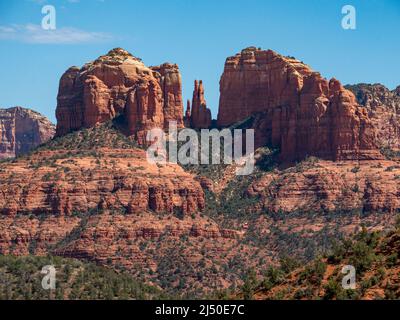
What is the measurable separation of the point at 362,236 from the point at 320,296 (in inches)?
578

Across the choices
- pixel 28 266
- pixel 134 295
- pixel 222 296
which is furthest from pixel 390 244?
pixel 28 266

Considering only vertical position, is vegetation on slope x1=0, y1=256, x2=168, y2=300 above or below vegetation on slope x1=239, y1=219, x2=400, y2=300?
below

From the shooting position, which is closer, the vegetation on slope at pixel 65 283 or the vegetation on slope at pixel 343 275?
the vegetation on slope at pixel 343 275

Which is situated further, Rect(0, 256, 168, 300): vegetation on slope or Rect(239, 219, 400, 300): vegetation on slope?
Rect(0, 256, 168, 300): vegetation on slope

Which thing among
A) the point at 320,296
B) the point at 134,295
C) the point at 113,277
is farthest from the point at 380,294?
the point at 113,277

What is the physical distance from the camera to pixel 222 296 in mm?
128250

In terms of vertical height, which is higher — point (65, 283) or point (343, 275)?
point (343, 275)

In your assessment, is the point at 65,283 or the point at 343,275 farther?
the point at 65,283

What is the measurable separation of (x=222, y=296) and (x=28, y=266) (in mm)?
38258

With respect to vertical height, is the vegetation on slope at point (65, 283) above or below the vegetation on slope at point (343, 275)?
below
